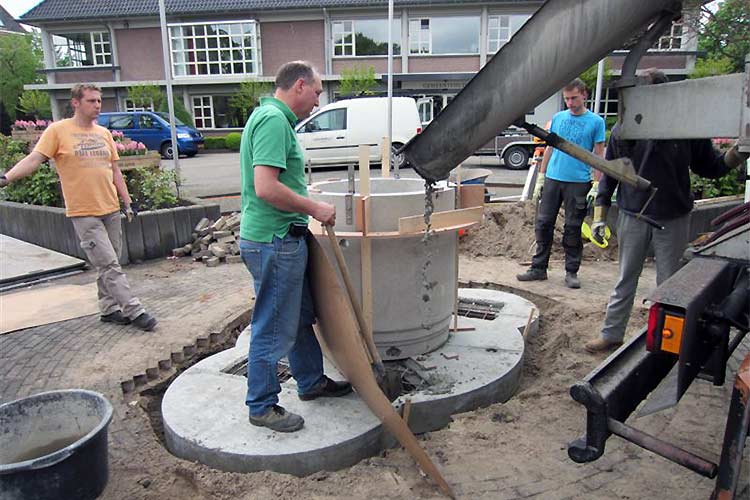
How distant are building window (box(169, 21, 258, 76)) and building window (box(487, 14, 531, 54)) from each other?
12.3 m

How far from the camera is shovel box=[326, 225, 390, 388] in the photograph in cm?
300

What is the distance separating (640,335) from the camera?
2547mm

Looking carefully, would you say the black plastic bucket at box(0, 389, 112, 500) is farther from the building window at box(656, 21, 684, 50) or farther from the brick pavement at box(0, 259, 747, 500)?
A: the building window at box(656, 21, 684, 50)

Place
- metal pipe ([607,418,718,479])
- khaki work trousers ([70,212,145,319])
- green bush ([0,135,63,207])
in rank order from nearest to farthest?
metal pipe ([607,418,718,479]), khaki work trousers ([70,212,145,319]), green bush ([0,135,63,207])

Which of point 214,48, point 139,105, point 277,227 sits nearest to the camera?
point 277,227

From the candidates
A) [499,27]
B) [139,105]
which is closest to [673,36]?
[499,27]

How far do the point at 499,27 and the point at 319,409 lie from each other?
2869 cm

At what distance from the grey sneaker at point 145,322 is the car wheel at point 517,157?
13572 millimetres

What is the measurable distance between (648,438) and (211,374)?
2.66 m

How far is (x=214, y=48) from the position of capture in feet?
101

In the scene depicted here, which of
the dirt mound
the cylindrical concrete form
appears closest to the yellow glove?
the cylindrical concrete form

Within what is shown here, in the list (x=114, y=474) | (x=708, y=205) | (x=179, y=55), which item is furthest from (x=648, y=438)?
(x=179, y=55)

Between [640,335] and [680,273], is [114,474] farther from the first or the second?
[680,273]

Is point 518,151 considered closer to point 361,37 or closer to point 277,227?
point 277,227
